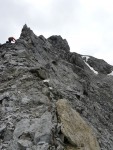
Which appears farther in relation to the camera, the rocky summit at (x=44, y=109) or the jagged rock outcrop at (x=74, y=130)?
the jagged rock outcrop at (x=74, y=130)

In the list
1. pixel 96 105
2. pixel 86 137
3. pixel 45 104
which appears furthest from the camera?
pixel 96 105

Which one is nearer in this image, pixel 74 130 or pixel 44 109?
pixel 74 130

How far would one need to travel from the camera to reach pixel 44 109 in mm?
18453

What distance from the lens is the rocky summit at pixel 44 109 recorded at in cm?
1612

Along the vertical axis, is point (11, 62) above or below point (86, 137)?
above

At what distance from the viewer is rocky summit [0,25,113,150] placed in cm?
1612

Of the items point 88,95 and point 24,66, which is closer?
point 24,66

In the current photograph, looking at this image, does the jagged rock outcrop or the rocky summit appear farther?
the jagged rock outcrop

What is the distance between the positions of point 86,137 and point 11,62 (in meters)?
11.2

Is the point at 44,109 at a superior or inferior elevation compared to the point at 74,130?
superior

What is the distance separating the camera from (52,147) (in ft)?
50.1

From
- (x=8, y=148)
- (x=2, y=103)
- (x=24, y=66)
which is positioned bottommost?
(x=8, y=148)

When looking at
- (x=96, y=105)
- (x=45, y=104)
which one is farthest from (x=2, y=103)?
(x=96, y=105)

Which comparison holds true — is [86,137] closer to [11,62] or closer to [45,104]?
[45,104]
